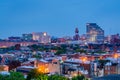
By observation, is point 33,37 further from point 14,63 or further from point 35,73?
point 35,73

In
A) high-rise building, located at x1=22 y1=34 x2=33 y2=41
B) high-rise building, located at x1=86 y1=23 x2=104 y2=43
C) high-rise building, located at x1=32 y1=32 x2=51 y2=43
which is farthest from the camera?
high-rise building, located at x1=22 y1=34 x2=33 y2=41

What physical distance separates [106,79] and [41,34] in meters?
83.6

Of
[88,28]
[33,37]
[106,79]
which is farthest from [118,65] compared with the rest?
[33,37]

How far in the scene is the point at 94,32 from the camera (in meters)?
85.8

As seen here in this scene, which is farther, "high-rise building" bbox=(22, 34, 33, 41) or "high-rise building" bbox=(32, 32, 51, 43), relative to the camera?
"high-rise building" bbox=(22, 34, 33, 41)

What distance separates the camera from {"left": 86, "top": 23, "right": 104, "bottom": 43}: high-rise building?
8581 centimetres

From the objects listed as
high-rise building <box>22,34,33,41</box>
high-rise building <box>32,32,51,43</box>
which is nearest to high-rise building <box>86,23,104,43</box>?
high-rise building <box>32,32,51,43</box>

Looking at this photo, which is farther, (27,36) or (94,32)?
(27,36)

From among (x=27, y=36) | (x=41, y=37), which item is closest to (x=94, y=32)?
(x=41, y=37)

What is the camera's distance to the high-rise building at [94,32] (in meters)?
85.8

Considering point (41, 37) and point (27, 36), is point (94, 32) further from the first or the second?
point (27, 36)

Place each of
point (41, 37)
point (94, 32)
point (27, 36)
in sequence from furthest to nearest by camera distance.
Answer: point (27, 36) < point (41, 37) < point (94, 32)

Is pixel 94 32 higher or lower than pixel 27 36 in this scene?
higher

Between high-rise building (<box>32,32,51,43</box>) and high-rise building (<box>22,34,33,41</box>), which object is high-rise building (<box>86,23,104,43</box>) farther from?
high-rise building (<box>22,34,33,41</box>)
